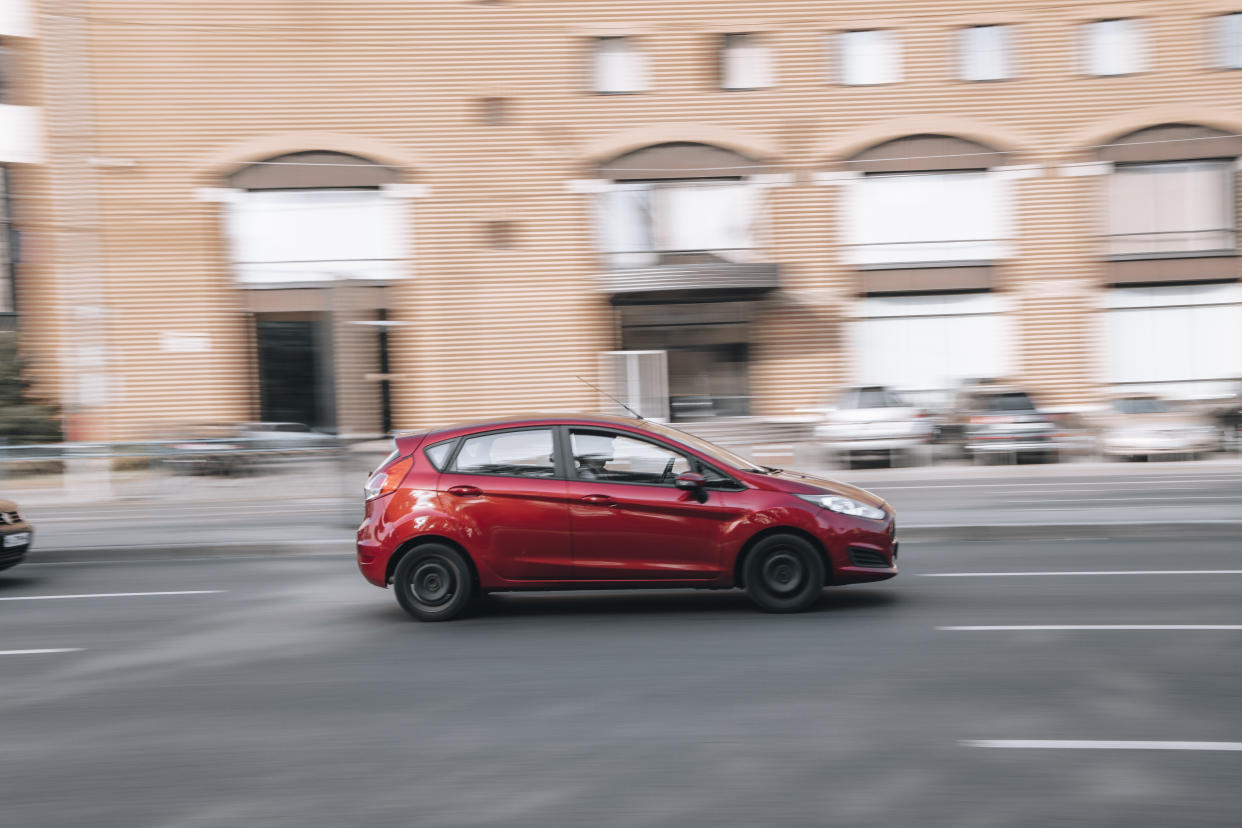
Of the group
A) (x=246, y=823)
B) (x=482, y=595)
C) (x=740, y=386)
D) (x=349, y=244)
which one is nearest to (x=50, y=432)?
(x=349, y=244)

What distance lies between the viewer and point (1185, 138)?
28.8 metres

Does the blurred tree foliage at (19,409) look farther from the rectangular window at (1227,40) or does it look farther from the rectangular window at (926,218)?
the rectangular window at (1227,40)

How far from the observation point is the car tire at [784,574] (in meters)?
8.00

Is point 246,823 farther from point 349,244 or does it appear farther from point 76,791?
point 349,244

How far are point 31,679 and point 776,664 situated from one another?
4351mm

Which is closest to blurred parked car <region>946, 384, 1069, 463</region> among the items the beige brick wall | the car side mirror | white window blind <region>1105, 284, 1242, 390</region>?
the beige brick wall

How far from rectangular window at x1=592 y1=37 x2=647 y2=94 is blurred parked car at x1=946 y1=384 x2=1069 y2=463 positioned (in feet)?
36.7

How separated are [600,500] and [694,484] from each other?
2.11 ft

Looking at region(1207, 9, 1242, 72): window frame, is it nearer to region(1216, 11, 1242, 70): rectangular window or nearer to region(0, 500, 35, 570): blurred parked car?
region(1216, 11, 1242, 70): rectangular window

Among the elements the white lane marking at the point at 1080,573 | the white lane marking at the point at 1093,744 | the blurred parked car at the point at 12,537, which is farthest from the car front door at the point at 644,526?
the blurred parked car at the point at 12,537

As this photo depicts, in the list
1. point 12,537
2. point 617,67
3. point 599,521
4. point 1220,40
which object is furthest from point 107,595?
point 1220,40

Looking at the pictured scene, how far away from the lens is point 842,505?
807 cm

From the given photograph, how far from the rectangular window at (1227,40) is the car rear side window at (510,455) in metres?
26.4

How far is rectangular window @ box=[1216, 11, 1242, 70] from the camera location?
28.5 metres
